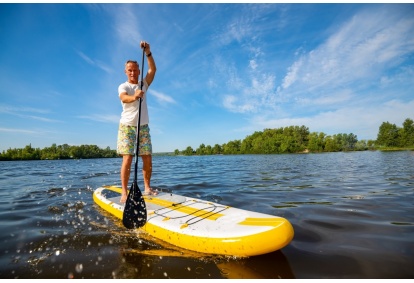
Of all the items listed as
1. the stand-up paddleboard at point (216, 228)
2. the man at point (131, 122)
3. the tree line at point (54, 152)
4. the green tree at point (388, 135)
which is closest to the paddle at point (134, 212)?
the stand-up paddleboard at point (216, 228)

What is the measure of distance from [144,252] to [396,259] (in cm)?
291

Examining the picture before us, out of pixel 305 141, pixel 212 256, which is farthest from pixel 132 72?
pixel 305 141

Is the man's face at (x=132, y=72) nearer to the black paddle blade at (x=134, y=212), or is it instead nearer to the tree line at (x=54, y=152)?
the black paddle blade at (x=134, y=212)

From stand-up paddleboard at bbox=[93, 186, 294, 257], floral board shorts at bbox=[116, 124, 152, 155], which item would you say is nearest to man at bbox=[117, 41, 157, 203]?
floral board shorts at bbox=[116, 124, 152, 155]

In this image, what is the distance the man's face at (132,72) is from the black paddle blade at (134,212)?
232 centimetres

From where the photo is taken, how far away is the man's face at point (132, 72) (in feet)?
14.8

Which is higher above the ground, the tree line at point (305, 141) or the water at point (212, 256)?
the tree line at point (305, 141)

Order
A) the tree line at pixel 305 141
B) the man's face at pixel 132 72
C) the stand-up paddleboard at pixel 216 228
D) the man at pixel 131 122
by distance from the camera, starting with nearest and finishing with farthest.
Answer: the stand-up paddleboard at pixel 216 228, the man at pixel 131 122, the man's face at pixel 132 72, the tree line at pixel 305 141

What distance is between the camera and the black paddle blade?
3.33 m

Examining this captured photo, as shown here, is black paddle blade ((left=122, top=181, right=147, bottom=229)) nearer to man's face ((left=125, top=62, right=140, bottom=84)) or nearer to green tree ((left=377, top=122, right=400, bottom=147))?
man's face ((left=125, top=62, right=140, bottom=84))

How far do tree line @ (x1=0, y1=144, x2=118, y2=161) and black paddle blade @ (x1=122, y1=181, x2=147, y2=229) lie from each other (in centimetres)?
8430

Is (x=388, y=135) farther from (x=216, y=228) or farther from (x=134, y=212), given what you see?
(x=134, y=212)

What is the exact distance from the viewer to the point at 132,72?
4520 millimetres

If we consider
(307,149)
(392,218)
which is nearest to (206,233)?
(392,218)
